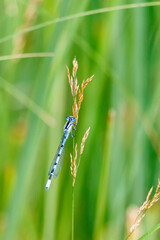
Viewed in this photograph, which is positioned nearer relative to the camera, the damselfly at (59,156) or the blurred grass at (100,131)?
the damselfly at (59,156)

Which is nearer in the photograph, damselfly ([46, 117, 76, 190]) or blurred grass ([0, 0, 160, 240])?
damselfly ([46, 117, 76, 190])

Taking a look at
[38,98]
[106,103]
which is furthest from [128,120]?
[38,98]

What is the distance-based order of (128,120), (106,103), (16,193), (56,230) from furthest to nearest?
(128,120)
(106,103)
(56,230)
(16,193)

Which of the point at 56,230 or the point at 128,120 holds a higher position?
the point at 128,120

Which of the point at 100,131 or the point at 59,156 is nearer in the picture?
the point at 59,156

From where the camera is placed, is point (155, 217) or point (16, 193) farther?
point (155, 217)

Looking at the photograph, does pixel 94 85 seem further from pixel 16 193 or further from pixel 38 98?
pixel 16 193

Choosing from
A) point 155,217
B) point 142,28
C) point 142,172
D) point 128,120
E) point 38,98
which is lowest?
point 155,217

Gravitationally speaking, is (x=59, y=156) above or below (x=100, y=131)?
below

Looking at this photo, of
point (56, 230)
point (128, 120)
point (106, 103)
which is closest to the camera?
point (56, 230)

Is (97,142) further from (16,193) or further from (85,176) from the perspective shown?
(16,193)
